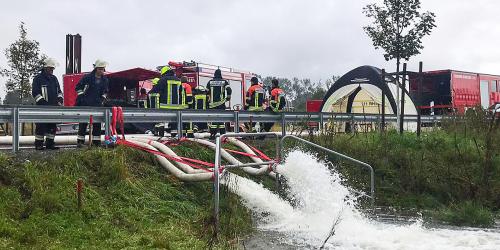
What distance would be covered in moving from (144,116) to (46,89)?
185 cm

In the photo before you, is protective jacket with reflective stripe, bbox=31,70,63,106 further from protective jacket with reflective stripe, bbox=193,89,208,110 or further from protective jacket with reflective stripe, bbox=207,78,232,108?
protective jacket with reflective stripe, bbox=207,78,232,108

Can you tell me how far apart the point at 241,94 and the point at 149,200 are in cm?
1358

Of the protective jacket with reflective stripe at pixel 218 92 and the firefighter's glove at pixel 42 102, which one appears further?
the protective jacket with reflective stripe at pixel 218 92

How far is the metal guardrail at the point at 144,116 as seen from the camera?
8344mm

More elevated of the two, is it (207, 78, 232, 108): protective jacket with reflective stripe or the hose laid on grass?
(207, 78, 232, 108): protective jacket with reflective stripe

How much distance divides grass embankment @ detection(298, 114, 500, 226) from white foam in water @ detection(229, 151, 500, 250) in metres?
1.18

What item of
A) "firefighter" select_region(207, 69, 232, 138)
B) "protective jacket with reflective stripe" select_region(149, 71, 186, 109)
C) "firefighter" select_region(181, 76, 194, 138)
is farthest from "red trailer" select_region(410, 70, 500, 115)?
"protective jacket with reflective stripe" select_region(149, 71, 186, 109)

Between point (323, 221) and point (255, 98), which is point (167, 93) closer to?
point (255, 98)

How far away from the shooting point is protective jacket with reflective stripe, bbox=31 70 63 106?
32.1 feet

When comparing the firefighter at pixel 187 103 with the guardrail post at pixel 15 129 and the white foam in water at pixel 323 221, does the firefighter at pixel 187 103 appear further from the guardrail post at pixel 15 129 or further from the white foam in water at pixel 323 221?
the guardrail post at pixel 15 129

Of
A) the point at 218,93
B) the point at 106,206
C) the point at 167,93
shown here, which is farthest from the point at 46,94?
the point at 218,93

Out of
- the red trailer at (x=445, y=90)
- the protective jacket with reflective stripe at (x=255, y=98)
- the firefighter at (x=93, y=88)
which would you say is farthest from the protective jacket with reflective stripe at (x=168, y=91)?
the red trailer at (x=445, y=90)

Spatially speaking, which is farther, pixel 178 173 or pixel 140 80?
pixel 140 80

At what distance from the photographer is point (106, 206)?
22.7 feet
